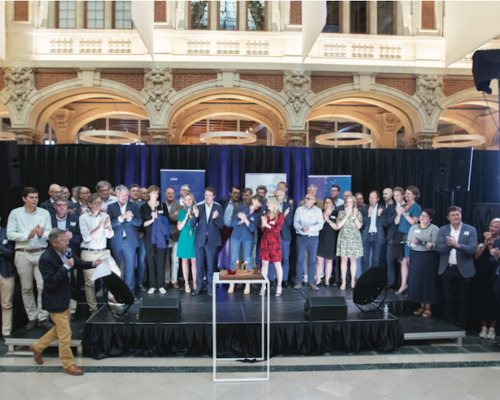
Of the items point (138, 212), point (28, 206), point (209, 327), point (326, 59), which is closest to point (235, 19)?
point (326, 59)

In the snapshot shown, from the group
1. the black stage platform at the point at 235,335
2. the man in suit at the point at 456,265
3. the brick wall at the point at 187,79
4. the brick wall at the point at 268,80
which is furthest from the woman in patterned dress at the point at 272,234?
the brick wall at the point at 187,79

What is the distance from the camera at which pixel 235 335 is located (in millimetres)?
4129

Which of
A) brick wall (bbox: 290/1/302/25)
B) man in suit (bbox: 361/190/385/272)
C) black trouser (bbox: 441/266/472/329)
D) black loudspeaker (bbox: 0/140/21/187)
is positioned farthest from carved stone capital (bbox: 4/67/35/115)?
black trouser (bbox: 441/266/472/329)

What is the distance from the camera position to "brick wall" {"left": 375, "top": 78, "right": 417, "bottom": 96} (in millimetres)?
9922

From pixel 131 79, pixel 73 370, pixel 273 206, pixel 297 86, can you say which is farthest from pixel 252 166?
pixel 131 79

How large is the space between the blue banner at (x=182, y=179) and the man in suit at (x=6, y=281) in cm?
266

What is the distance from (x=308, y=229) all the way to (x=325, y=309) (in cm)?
148

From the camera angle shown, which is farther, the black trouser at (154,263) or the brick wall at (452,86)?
the brick wall at (452,86)

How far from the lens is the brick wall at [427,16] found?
9805 mm

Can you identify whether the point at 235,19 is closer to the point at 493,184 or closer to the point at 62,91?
the point at 62,91

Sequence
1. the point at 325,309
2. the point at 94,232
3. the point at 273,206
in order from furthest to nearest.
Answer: the point at 273,206
the point at 94,232
the point at 325,309

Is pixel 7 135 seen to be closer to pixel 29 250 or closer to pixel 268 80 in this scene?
pixel 268 80

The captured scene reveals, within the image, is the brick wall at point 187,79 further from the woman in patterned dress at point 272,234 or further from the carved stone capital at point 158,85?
the woman in patterned dress at point 272,234

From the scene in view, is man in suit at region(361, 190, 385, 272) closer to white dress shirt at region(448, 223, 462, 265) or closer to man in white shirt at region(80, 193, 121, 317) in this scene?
white dress shirt at region(448, 223, 462, 265)
